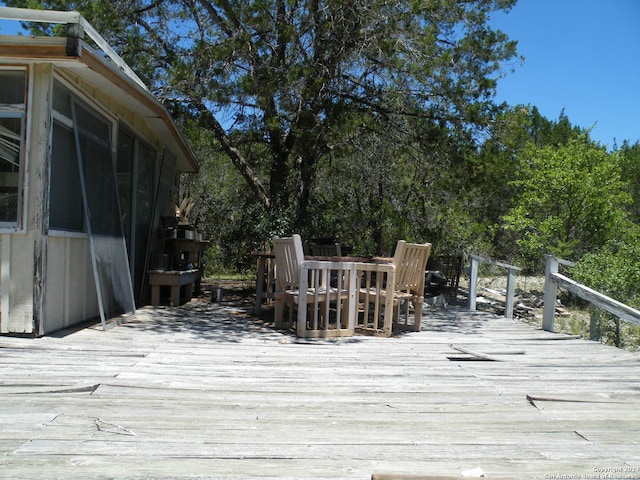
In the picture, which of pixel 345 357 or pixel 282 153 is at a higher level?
pixel 282 153

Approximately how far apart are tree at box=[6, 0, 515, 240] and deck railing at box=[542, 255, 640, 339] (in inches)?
102

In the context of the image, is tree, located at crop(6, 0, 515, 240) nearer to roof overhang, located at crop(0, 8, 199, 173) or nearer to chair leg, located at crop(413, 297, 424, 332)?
roof overhang, located at crop(0, 8, 199, 173)

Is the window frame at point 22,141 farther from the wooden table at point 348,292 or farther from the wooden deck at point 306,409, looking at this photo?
the wooden table at point 348,292

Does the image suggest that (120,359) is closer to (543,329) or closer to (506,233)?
(543,329)

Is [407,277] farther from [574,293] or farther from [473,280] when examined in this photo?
[473,280]

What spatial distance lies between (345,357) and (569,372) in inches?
69.1

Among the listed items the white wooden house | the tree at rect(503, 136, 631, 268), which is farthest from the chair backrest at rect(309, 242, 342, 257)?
the tree at rect(503, 136, 631, 268)

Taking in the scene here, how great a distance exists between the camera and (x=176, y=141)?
8484mm

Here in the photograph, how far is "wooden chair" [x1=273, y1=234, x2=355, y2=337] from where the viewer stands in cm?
516

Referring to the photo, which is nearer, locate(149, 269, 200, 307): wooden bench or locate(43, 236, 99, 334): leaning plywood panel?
locate(43, 236, 99, 334): leaning plywood panel

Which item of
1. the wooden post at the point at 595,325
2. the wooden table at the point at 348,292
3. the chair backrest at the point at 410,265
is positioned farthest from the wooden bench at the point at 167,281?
the wooden post at the point at 595,325

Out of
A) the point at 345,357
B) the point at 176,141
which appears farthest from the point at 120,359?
the point at 176,141

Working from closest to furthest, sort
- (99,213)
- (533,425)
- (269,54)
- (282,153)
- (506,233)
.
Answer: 1. (533,425)
2. (99,213)
3. (269,54)
4. (282,153)
5. (506,233)

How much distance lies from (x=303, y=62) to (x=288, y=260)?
9.87 feet
